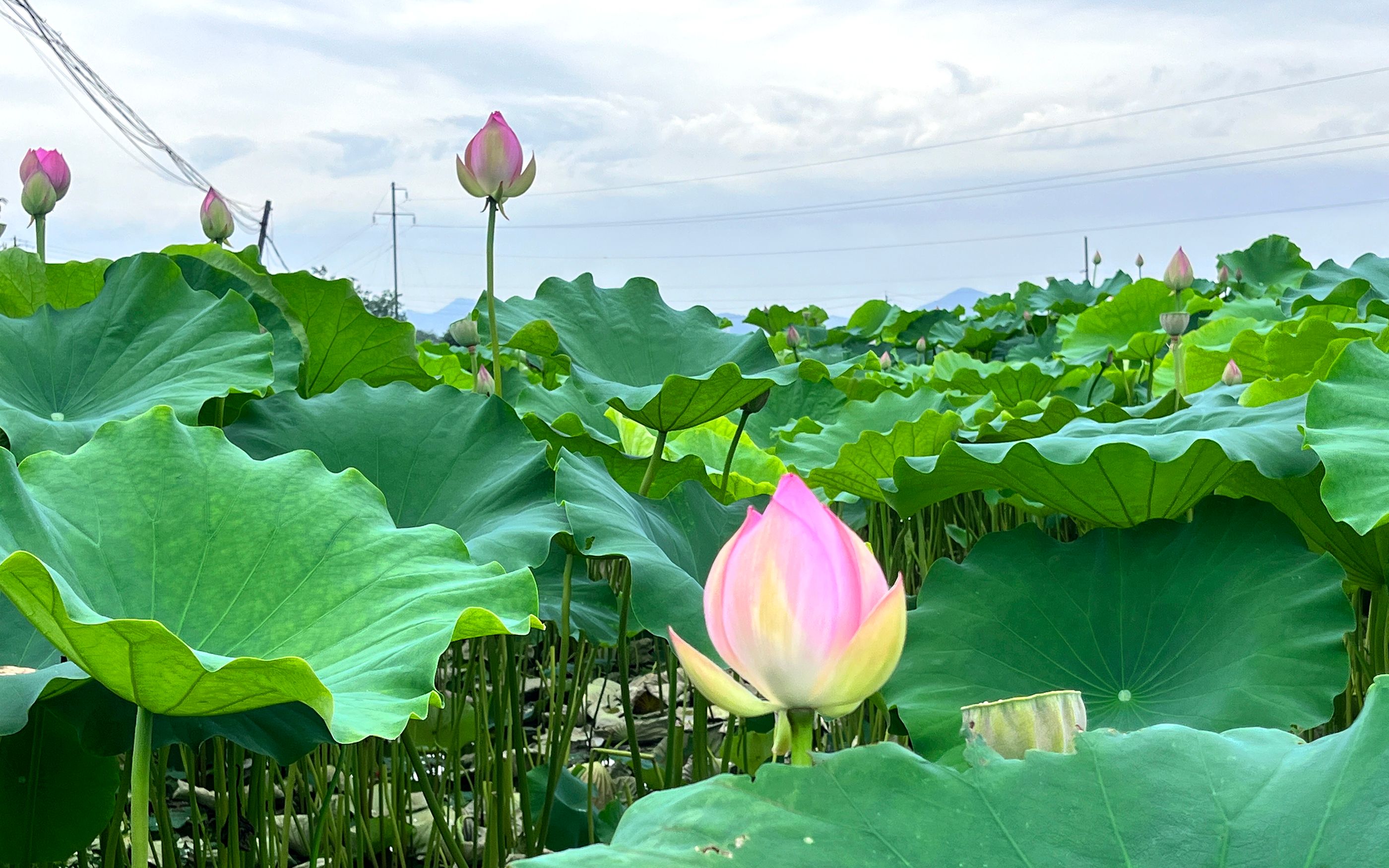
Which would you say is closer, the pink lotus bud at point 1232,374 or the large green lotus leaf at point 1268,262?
the pink lotus bud at point 1232,374

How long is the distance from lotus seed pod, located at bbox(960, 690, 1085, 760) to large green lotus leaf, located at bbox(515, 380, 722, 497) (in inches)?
32.8

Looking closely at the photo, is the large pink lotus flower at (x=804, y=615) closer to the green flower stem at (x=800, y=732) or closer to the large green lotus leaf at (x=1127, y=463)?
the green flower stem at (x=800, y=732)

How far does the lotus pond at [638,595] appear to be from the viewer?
0.47 metres

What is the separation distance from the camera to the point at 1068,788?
482 mm

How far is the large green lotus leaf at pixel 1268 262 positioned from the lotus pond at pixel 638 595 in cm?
350

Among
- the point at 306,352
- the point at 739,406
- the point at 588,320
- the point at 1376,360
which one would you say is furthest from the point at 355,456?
the point at 1376,360

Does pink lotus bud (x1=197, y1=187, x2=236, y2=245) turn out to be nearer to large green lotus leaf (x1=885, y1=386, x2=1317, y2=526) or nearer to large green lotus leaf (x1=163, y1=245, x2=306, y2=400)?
large green lotus leaf (x1=163, y1=245, x2=306, y2=400)

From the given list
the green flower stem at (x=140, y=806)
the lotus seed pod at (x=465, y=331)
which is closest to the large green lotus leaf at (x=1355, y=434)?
the green flower stem at (x=140, y=806)

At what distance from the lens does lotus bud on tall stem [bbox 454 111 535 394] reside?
56.4 inches

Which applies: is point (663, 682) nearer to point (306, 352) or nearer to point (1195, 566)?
point (306, 352)

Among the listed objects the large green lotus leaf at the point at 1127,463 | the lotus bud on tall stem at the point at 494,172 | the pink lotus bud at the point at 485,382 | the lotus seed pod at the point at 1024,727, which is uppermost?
the lotus bud on tall stem at the point at 494,172

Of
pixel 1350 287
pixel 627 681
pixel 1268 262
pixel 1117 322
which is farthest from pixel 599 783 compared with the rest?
pixel 1268 262

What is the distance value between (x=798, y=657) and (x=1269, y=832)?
0.21m

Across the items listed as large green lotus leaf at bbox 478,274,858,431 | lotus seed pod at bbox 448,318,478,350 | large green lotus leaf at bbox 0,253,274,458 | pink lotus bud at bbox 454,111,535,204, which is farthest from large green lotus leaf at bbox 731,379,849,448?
large green lotus leaf at bbox 0,253,274,458
